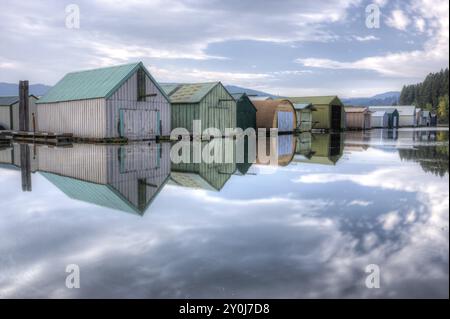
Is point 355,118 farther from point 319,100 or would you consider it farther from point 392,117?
point 392,117

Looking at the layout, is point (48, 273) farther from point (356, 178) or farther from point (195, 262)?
point (356, 178)

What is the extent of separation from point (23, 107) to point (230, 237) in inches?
1674

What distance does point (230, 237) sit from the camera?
804 cm

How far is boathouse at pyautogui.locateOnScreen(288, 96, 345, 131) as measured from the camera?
70.4m

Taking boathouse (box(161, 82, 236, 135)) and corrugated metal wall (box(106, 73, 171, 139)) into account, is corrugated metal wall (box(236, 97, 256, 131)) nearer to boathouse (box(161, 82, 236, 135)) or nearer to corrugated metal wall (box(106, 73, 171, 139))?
boathouse (box(161, 82, 236, 135))

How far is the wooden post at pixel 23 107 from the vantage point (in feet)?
146

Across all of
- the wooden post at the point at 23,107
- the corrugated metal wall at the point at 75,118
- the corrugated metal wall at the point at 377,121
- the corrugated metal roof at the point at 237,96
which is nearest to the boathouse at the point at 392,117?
the corrugated metal wall at the point at 377,121

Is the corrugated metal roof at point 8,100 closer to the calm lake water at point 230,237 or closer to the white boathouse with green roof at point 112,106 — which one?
the white boathouse with green roof at point 112,106

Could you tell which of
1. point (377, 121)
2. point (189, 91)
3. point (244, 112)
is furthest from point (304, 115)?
point (377, 121)

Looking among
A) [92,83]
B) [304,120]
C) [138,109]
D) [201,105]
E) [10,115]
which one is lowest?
[304,120]

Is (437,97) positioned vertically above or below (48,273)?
above


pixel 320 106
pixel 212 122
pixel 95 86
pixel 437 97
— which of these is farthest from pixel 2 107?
→ pixel 437 97

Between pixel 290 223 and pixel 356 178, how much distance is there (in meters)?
7.33
